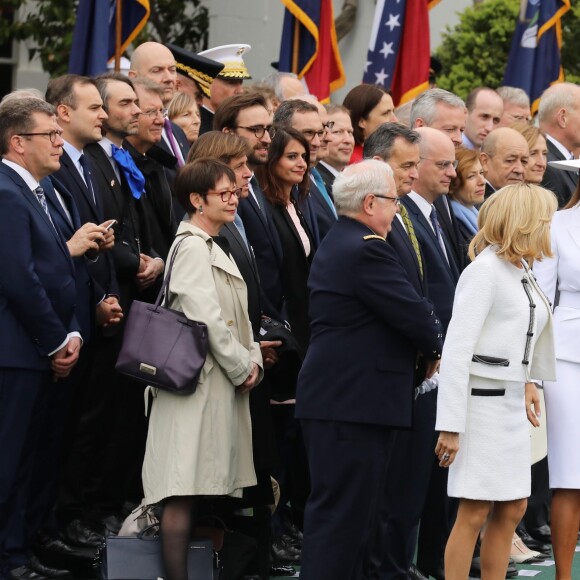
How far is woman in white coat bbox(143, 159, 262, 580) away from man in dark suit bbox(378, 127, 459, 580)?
75 centimetres

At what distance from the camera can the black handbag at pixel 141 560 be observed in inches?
270

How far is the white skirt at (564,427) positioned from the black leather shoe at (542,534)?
65.8 inches

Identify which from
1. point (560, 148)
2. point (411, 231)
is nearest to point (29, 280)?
point (411, 231)

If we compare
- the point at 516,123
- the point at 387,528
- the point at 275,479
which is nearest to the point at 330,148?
the point at 516,123

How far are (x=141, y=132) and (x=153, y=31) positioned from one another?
10543mm

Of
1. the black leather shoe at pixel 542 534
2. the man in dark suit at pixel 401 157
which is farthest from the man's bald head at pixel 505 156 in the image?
the black leather shoe at pixel 542 534

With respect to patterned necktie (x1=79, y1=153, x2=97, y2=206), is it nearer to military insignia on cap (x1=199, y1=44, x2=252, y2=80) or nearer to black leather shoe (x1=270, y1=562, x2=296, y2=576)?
black leather shoe (x1=270, y1=562, x2=296, y2=576)

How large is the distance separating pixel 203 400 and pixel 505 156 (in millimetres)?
3263

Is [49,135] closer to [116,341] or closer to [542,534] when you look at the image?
[116,341]

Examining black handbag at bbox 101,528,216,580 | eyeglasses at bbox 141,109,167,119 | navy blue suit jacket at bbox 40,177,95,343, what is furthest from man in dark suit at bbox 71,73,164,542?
black handbag at bbox 101,528,216,580

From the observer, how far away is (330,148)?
9.43 meters

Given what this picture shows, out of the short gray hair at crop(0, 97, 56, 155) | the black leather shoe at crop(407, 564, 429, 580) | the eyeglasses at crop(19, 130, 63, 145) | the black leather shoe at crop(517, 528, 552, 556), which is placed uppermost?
the short gray hair at crop(0, 97, 56, 155)

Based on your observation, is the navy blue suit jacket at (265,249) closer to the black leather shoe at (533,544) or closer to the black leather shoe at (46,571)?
the black leather shoe at (46,571)

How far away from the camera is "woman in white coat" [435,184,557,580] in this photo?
6.77 m
